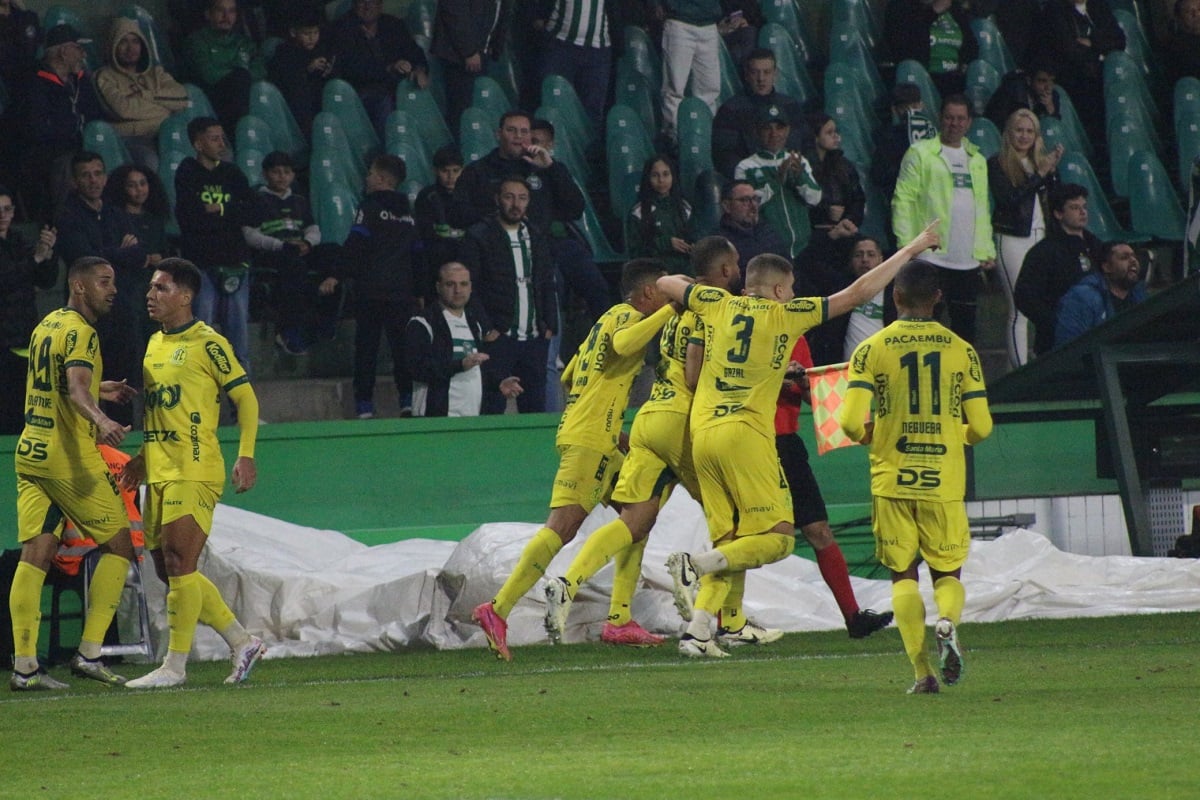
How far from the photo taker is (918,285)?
292 inches

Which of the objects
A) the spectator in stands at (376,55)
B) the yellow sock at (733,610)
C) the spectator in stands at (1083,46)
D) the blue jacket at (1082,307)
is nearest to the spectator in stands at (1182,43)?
the spectator in stands at (1083,46)

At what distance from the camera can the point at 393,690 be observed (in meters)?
8.19

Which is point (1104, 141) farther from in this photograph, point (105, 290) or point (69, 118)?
point (105, 290)

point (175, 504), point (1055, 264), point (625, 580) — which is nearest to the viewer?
point (175, 504)

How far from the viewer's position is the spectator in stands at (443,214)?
13477 millimetres

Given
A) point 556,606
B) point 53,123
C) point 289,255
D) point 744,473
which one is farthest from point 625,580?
point 53,123

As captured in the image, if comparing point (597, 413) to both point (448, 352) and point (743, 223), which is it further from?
point (743, 223)

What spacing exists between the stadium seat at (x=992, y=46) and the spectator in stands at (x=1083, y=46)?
0.57m

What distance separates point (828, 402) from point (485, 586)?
2664 millimetres

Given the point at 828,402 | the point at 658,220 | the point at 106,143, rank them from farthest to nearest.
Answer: the point at 658,220, the point at 106,143, the point at 828,402

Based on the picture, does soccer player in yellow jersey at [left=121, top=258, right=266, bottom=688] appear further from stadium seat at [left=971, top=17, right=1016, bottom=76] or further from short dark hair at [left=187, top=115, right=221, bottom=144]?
stadium seat at [left=971, top=17, right=1016, bottom=76]

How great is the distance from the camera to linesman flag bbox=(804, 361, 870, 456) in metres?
11.6

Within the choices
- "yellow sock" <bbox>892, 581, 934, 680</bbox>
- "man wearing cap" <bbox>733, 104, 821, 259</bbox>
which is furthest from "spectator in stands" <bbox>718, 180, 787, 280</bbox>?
"yellow sock" <bbox>892, 581, 934, 680</bbox>

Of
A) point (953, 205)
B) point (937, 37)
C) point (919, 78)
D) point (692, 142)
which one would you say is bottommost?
point (953, 205)
